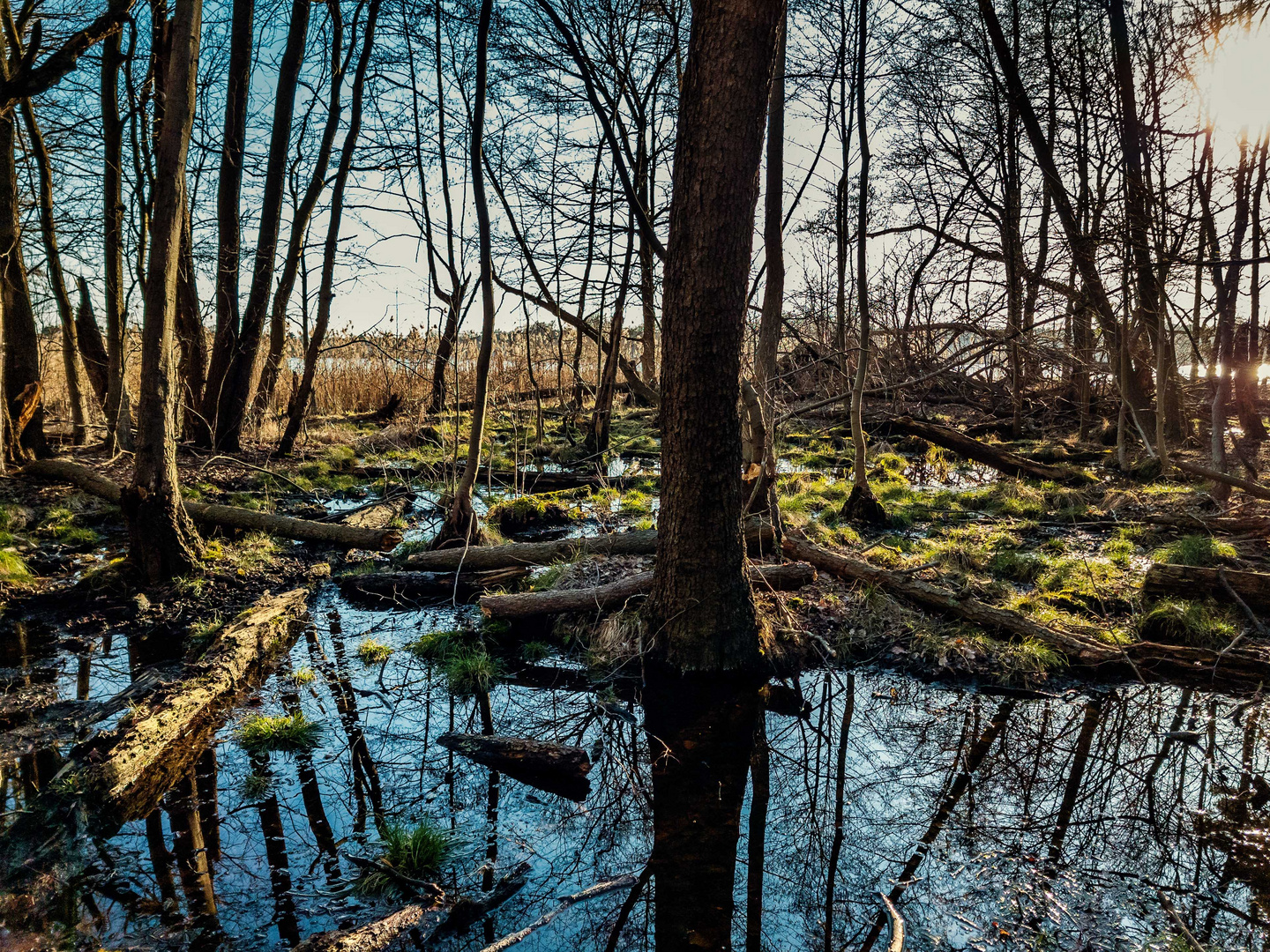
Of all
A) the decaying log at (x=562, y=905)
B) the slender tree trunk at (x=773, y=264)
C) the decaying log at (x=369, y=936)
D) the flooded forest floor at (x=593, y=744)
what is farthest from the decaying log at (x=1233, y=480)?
the decaying log at (x=369, y=936)

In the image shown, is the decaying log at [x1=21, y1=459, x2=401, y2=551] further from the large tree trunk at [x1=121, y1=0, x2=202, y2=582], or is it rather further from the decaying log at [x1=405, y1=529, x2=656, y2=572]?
the large tree trunk at [x1=121, y1=0, x2=202, y2=582]

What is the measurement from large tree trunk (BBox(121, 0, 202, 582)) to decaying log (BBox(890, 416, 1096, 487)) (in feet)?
30.2

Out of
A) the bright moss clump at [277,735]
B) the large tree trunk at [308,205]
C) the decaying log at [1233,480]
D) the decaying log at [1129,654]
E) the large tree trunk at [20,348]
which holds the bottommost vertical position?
the bright moss clump at [277,735]

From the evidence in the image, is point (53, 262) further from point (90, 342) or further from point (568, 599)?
point (568, 599)

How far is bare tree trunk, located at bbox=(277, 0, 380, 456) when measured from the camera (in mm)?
10906

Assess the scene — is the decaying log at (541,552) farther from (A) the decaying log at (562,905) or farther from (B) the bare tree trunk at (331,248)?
(B) the bare tree trunk at (331,248)

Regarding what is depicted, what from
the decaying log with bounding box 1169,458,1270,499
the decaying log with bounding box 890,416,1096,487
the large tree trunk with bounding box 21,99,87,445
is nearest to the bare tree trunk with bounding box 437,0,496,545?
the decaying log with bounding box 1169,458,1270,499

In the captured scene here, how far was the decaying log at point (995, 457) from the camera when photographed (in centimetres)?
994

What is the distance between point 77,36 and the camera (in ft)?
22.3

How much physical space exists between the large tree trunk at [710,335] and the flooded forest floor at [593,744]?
0.60m

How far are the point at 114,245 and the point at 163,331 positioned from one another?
624 centimetres

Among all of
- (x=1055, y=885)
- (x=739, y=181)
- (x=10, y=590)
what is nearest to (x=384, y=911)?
(x=1055, y=885)

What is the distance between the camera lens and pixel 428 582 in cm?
638

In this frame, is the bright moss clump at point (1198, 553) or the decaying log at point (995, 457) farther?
the decaying log at point (995, 457)
